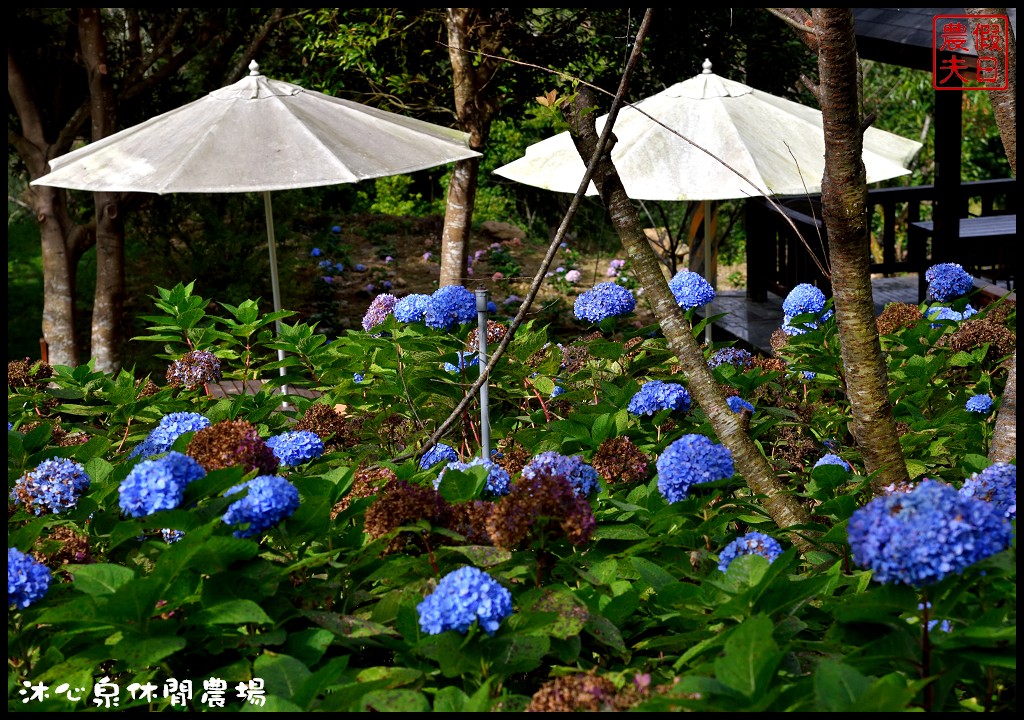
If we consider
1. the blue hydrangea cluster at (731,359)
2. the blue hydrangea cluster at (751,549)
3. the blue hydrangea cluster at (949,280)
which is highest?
the blue hydrangea cluster at (949,280)

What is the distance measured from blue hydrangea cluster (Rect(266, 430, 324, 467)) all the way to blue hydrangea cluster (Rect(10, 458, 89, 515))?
0.42 meters

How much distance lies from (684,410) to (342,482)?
3.12 ft

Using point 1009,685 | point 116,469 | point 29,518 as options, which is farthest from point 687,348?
point 29,518

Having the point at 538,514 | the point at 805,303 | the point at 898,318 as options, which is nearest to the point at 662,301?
the point at 538,514

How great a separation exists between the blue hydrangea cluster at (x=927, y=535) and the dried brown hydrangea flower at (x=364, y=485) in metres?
0.79

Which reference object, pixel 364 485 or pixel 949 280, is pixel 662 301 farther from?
pixel 949 280

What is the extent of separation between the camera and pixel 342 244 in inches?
480

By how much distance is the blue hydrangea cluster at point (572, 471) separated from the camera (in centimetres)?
177

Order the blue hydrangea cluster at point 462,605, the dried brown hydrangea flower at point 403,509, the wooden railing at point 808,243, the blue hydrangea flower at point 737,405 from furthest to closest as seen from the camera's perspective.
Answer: the wooden railing at point 808,243 < the blue hydrangea flower at point 737,405 < the dried brown hydrangea flower at point 403,509 < the blue hydrangea cluster at point 462,605

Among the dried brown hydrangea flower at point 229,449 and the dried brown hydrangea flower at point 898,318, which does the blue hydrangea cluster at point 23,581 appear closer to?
the dried brown hydrangea flower at point 229,449

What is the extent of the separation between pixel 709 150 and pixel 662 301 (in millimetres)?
3472

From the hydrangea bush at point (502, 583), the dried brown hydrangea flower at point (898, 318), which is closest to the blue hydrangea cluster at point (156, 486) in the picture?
the hydrangea bush at point (502, 583)

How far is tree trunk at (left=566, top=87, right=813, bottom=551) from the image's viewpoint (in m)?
2.11

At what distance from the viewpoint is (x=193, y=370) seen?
9.76 feet
